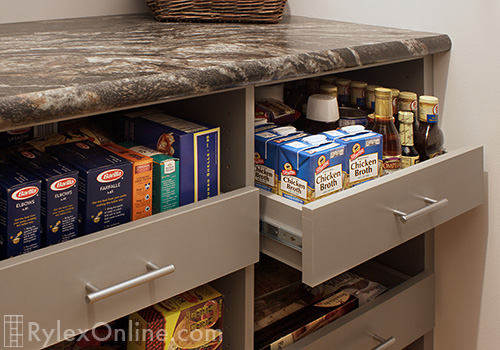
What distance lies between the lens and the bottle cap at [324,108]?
1146 millimetres

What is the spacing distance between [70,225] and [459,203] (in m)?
0.74

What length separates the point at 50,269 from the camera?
0.75m

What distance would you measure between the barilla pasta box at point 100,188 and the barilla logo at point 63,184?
2 cm

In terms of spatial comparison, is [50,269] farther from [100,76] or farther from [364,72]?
[364,72]

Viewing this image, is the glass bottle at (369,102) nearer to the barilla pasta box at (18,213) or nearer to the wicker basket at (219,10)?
the wicker basket at (219,10)

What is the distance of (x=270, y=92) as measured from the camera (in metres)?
1.36

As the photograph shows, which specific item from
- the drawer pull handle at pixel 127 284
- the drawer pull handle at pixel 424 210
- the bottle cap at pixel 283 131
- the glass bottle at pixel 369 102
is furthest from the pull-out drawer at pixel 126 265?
the glass bottle at pixel 369 102

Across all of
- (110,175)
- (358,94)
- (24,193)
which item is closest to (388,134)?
(358,94)

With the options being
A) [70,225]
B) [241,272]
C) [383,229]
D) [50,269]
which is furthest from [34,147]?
[383,229]

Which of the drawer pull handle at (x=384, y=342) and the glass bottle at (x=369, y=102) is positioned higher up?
the glass bottle at (x=369, y=102)

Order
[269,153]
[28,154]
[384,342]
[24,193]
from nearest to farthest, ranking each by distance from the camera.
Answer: [24,193] → [28,154] → [269,153] → [384,342]

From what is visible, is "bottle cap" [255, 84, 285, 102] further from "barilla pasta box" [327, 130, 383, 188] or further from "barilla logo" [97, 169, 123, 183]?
"barilla logo" [97, 169, 123, 183]

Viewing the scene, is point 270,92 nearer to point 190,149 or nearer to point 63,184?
point 190,149

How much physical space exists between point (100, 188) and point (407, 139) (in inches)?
24.1
